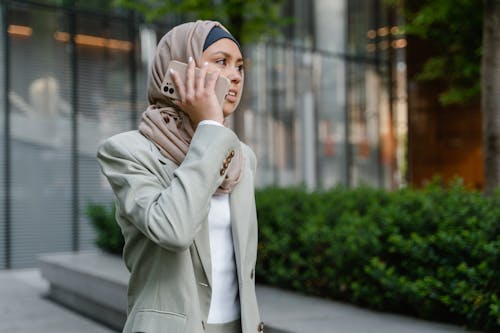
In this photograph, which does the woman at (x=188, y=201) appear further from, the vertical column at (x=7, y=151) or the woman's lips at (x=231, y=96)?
the vertical column at (x=7, y=151)

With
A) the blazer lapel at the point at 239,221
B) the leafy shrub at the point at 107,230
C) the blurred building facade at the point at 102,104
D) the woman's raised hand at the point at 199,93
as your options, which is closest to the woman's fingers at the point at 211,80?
the woman's raised hand at the point at 199,93

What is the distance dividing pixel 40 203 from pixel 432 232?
8.83 meters

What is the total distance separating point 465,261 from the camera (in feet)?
14.8

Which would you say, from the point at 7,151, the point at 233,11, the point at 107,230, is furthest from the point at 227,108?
the point at 7,151

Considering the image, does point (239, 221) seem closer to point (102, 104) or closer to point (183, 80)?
point (183, 80)

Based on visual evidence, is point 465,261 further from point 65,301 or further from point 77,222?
point 77,222

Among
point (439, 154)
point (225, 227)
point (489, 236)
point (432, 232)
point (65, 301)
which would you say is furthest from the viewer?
point (439, 154)

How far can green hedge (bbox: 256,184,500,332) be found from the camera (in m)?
4.28

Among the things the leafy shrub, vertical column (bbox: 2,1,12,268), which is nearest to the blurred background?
vertical column (bbox: 2,1,12,268)

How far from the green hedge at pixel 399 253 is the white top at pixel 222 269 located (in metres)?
2.62

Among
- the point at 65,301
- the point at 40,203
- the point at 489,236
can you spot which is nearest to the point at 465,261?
the point at 489,236

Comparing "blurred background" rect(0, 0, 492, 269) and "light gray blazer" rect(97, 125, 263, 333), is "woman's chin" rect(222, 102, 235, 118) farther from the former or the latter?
"blurred background" rect(0, 0, 492, 269)

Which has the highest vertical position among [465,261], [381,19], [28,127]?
[381,19]

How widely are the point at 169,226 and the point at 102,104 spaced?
11.6 metres
